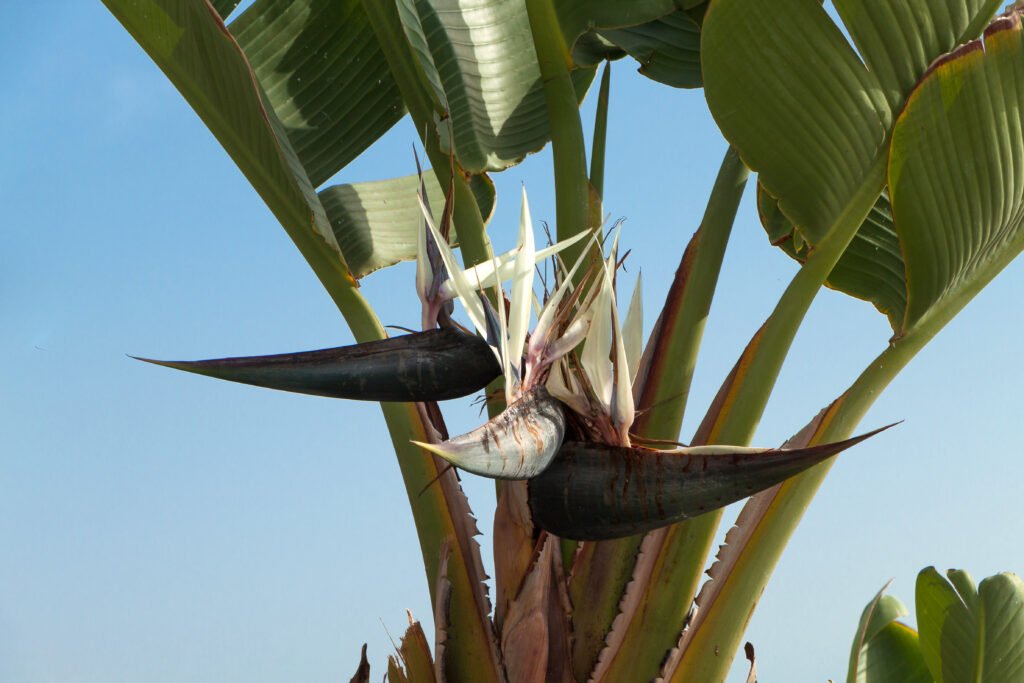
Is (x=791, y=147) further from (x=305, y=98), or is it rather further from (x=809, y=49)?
(x=305, y=98)

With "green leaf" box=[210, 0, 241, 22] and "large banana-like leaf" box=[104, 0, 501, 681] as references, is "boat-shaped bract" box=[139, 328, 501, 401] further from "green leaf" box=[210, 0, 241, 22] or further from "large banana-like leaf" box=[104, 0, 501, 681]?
"green leaf" box=[210, 0, 241, 22]

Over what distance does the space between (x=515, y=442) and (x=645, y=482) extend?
115 millimetres

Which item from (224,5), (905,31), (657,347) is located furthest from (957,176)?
(224,5)

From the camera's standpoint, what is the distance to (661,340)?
1126 millimetres

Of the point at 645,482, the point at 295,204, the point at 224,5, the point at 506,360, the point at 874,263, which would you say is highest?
the point at 224,5

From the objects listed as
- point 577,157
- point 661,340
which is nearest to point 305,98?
point 577,157

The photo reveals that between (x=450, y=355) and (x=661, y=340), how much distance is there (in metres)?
0.47

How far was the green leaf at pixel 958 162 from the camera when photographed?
3.25 feet

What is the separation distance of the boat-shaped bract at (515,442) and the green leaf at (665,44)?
0.80 metres

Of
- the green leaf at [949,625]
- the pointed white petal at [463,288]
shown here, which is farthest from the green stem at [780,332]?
the green leaf at [949,625]

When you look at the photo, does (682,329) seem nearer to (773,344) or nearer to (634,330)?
(773,344)

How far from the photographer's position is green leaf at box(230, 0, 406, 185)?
1338mm

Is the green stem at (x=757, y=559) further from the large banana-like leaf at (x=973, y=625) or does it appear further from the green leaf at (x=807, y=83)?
the large banana-like leaf at (x=973, y=625)

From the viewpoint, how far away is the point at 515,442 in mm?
603
